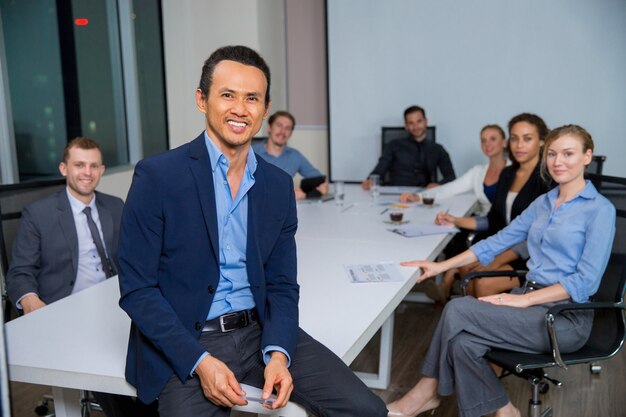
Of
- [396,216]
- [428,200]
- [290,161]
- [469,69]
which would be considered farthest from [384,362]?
[469,69]

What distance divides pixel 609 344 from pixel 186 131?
15.9 ft

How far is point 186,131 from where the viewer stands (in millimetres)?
6250

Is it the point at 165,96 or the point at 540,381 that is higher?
the point at 165,96

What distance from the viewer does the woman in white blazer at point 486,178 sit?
414 cm

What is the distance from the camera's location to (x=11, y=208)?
2598 mm

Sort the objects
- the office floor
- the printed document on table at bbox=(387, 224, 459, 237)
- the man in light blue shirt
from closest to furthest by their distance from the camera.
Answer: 1. the office floor
2. the printed document on table at bbox=(387, 224, 459, 237)
3. the man in light blue shirt

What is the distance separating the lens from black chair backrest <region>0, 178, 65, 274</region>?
8.38ft

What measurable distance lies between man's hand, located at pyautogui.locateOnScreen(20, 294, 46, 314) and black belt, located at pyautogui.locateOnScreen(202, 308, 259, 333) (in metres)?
1.13

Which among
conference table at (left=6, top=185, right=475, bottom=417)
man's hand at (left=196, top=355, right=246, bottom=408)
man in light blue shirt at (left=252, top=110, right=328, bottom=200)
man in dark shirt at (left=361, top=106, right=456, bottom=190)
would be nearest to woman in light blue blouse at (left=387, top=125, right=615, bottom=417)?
conference table at (left=6, top=185, right=475, bottom=417)

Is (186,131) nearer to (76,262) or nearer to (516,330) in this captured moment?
(76,262)

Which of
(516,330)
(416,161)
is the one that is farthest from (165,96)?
(516,330)

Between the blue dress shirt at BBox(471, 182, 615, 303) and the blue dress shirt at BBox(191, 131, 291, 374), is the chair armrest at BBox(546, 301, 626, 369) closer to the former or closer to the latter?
the blue dress shirt at BBox(471, 182, 615, 303)

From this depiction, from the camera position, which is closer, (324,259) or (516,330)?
(516,330)

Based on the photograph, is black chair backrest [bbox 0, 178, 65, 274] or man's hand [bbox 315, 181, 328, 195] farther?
man's hand [bbox 315, 181, 328, 195]
